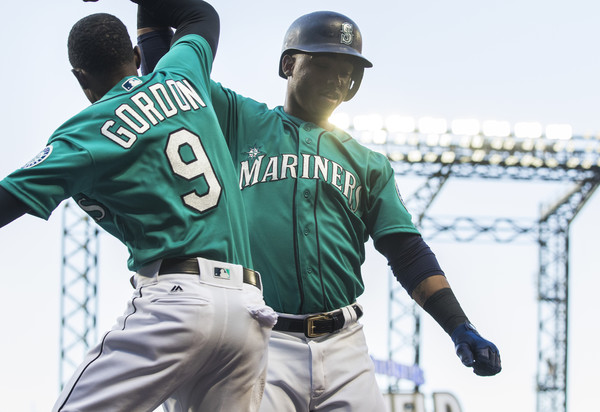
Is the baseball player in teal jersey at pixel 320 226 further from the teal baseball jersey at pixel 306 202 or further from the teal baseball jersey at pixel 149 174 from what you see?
the teal baseball jersey at pixel 149 174

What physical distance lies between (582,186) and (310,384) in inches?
830

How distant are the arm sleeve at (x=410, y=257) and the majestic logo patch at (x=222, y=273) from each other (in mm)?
1219

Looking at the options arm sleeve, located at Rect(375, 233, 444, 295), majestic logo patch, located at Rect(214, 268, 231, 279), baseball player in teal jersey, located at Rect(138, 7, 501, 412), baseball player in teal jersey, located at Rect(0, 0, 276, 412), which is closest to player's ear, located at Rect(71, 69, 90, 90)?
baseball player in teal jersey, located at Rect(0, 0, 276, 412)

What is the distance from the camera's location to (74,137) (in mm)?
2926

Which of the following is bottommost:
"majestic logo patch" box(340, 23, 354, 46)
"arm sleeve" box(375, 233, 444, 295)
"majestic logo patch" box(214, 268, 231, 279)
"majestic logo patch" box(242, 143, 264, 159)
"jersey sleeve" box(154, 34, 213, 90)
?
"arm sleeve" box(375, 233, 444, 295)

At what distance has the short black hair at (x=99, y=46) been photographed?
10.7ft

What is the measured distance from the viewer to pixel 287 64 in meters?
4.38

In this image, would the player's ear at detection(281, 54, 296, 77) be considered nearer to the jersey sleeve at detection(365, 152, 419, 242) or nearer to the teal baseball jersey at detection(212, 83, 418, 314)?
the teal baseball jersey at detection(212, 83, 418, 314)

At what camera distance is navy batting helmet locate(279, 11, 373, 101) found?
164 inches

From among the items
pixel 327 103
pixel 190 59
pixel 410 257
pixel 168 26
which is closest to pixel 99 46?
pixel 190 59

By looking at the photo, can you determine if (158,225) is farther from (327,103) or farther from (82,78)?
(327,103)

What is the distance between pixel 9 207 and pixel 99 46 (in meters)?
0.78

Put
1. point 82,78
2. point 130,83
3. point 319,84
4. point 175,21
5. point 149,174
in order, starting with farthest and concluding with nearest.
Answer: point 319,84, point 175,21, point 82,78, point 130,83, point 149,174

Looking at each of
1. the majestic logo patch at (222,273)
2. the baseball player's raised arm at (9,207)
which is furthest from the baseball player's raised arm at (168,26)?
the baseball player's raised arm at (9,207)
